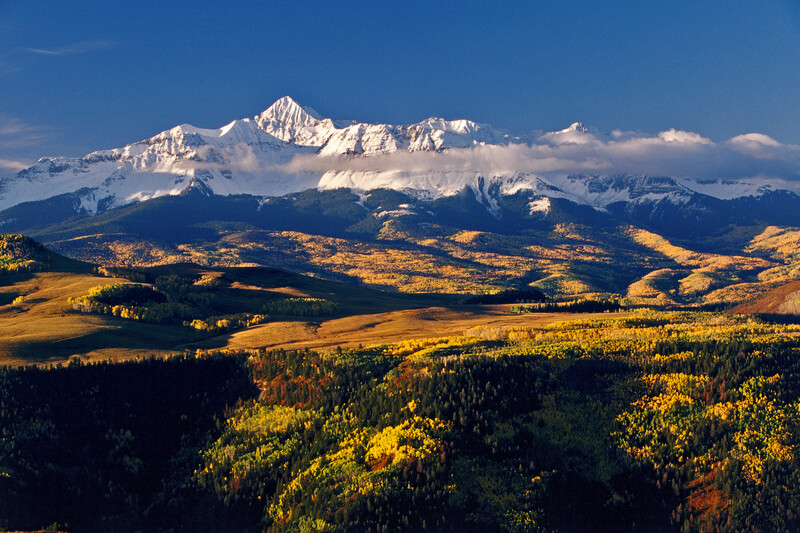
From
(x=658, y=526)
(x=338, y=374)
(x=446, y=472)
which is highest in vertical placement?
(x=338, y=374)

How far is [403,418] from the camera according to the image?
9488 cm

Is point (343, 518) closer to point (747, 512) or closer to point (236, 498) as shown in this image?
point (236, 498)

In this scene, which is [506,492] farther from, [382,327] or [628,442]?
[382,327]

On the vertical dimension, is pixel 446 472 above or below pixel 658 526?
above

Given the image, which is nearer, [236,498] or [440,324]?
[236,498]

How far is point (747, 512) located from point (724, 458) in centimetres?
875

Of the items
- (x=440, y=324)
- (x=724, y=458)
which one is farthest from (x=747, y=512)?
(x=440, y=324)

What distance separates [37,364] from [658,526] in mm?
101560

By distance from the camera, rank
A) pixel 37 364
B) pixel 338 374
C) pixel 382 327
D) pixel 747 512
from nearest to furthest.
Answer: pixel 747 512 → pixel 338 374 → pixel 37 364 → pixel 382 327

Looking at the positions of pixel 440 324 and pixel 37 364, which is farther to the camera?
pixel 440 324

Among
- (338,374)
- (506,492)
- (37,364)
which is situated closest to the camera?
(506,492)

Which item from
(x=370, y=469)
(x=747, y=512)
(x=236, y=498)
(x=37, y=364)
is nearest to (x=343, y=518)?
(x=370, y=469)

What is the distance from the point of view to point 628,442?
90.9m

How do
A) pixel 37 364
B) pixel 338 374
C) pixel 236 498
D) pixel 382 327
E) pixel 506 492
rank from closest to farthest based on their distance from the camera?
pixel 506 492 < pixel 236 498 < pixel 338 374 < pixel 37 364 < pixel 382 327
